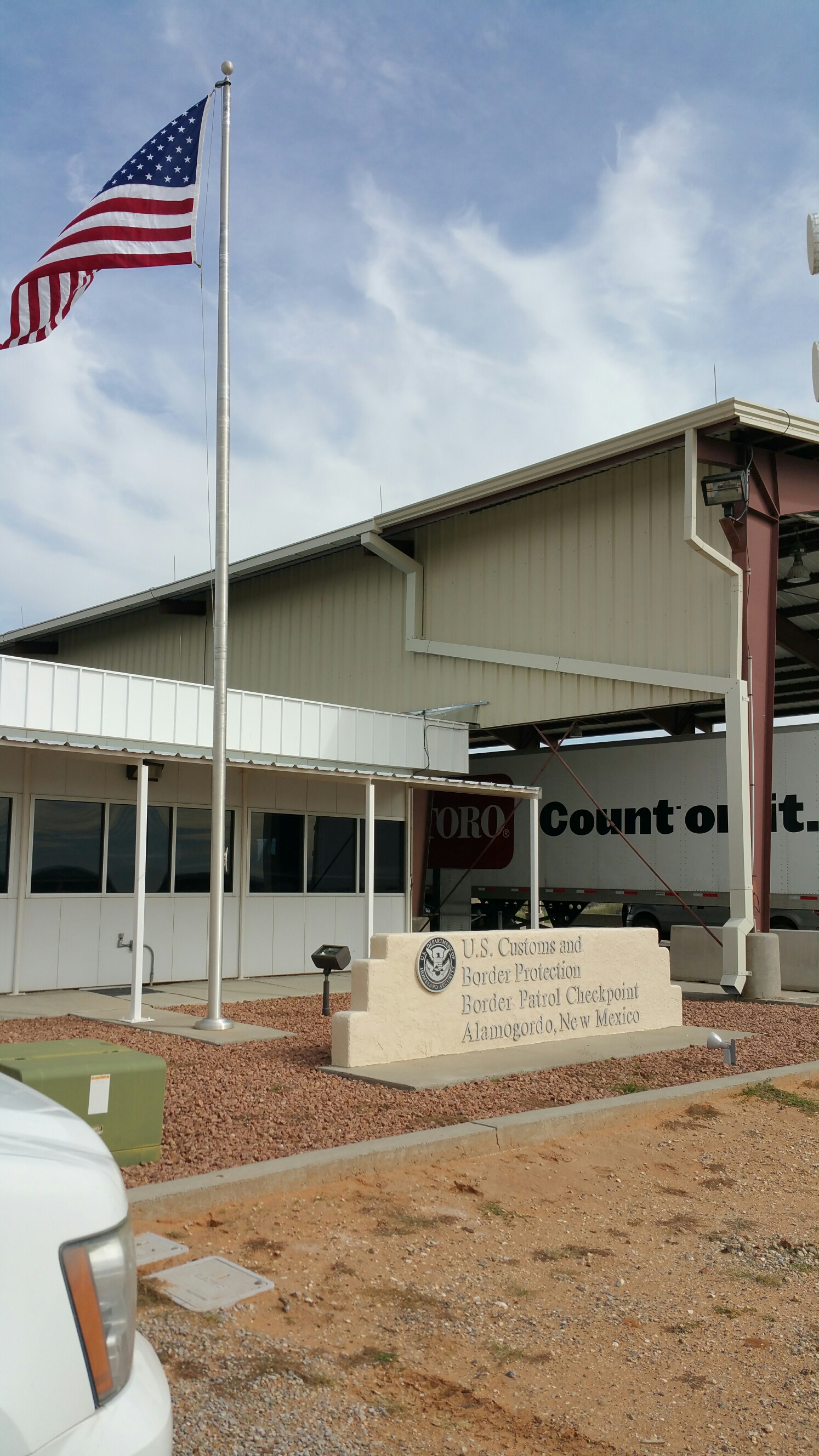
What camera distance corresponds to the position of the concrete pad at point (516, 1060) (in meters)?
9.11

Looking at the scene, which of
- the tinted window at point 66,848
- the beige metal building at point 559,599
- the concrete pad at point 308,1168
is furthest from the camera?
the beige metal building at point 559,599

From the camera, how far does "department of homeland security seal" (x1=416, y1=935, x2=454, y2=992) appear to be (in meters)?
10.1

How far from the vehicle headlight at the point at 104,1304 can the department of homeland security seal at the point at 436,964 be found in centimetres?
795

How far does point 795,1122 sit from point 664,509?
12504 millimetres

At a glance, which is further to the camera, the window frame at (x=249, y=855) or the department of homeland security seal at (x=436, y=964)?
the window frame at (x=249, y=855)

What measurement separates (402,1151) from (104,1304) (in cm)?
505

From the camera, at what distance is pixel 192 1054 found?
10219 millimetres

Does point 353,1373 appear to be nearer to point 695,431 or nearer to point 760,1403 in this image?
point 760,1403

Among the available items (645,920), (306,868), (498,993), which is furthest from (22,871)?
(645,920)

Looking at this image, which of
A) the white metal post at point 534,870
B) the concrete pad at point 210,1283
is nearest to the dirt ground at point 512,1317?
the concrete pad at point 210,1283

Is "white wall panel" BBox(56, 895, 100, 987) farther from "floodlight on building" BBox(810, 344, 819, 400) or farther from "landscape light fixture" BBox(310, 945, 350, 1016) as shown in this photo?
"floodlight on building" BBox(810, 344, 819, 400)

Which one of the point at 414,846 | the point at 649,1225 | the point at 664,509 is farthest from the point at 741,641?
the point at 649,1225

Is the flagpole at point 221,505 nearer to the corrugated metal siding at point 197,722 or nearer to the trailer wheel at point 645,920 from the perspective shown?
the corrugated metal siding at point 197,722

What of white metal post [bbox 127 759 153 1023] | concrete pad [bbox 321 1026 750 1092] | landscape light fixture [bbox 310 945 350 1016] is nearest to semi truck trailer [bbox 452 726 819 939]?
concrete pad [bbox 321 1026 750 1092]
